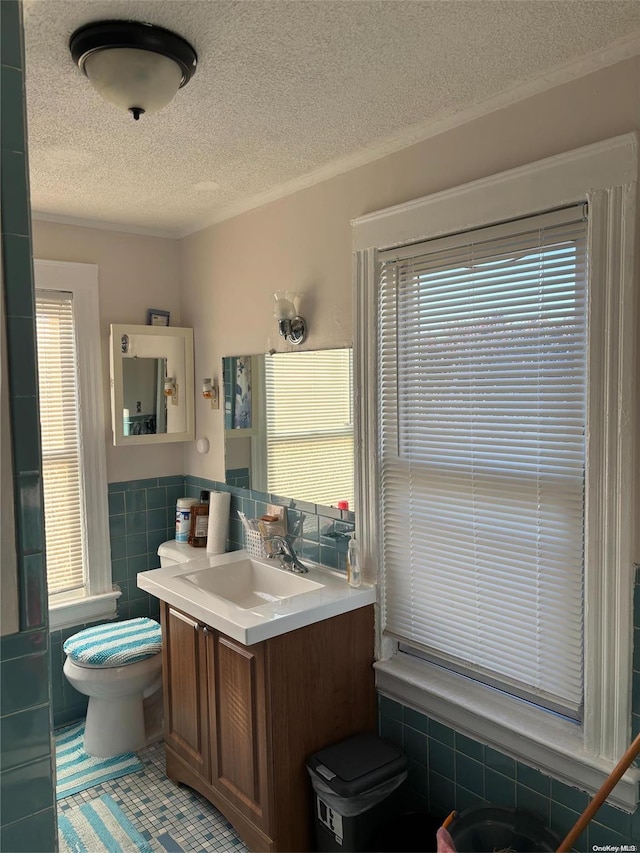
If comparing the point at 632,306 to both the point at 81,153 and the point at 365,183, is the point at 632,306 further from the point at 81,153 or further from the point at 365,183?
the point at 81,153

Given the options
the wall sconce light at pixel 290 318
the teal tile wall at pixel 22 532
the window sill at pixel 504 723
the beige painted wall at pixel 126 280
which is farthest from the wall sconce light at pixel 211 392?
the teal tile wall at pixel 22 532

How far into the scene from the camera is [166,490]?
3510 mm

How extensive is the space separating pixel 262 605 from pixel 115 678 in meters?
0.92

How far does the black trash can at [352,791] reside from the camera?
76.9 inches

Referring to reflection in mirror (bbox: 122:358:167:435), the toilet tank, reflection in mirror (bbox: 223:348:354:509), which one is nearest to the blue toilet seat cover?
the toilet tank

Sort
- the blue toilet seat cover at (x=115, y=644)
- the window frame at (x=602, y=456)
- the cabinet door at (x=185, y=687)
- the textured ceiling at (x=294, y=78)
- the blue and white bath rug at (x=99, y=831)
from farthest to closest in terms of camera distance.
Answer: the blue toilet seat cover at (x=115, y=644)
the cabinet door at (x=185, y=687)
the blue and white bath rug at (x=99, y=831)
the window frame at (x=602, y=456)
the textured ceiling at (x=294, y=78)

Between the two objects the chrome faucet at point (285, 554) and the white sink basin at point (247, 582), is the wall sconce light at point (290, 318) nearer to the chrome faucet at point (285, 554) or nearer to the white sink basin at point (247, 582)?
the chrome faucet at point (285, 554)

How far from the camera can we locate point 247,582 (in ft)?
9.08

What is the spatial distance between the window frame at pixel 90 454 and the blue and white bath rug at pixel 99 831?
90cm

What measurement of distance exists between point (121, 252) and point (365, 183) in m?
1.55

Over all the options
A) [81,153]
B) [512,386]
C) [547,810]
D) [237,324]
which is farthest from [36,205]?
[547,810]

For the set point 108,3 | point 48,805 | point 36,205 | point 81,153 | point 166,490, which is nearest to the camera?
point 48,805

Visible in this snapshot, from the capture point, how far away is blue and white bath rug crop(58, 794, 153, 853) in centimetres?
228

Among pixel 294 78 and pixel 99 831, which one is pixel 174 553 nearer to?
pixel 99 831
